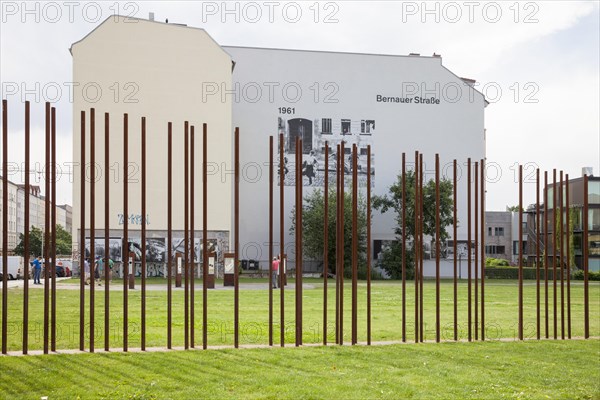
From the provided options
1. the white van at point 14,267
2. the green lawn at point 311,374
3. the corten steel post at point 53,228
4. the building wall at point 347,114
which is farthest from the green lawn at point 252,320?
the building wall at point 347,114

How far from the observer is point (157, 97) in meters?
45.9

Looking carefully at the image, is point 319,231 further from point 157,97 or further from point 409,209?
point 157,97

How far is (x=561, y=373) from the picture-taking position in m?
11.0

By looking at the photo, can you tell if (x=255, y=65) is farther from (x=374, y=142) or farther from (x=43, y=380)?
(x=43, y=380)

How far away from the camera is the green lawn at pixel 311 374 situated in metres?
9.34

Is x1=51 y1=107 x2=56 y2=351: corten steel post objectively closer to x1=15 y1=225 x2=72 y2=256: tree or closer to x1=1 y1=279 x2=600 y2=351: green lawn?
x1=1 y1=279 x2=600 y2=351: green lawn

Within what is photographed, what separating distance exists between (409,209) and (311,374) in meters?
45.4

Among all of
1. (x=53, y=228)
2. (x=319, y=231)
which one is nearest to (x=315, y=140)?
(x=319, y=231)

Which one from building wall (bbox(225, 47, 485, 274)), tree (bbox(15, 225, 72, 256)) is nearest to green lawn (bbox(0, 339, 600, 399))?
building wall (bbox(225, 47, 485, 274))

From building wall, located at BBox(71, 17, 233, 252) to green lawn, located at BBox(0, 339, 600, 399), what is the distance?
32.4 metres

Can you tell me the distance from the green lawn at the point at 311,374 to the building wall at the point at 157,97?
3236 cm

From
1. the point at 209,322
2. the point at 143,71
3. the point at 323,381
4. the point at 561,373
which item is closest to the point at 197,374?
the point at 323,381

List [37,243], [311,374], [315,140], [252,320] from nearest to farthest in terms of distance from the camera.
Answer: [311,374] < [252,320] < [315,140] < [37,243]

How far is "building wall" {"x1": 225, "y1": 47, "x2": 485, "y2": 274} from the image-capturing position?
6012 centimetres
